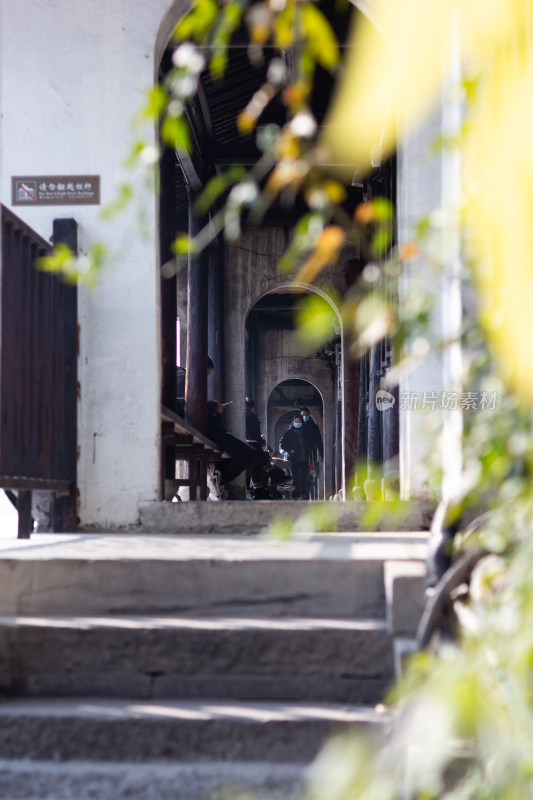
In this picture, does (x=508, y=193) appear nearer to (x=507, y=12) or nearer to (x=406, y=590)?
(x=507, y=12)

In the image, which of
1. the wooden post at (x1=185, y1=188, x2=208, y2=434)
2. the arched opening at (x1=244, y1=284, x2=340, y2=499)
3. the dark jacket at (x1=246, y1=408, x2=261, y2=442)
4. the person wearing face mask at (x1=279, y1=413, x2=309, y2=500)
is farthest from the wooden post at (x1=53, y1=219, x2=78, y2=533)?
the arched opening at (x1=244, y1=284, x2=340, y2=499)

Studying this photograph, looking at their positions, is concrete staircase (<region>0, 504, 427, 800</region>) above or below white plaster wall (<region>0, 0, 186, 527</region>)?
below

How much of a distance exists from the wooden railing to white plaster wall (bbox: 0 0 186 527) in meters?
0.11

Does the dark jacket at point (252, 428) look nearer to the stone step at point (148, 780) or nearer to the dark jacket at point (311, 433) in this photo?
the dark jacket at point (311, 433)

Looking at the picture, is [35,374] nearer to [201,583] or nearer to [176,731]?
[201,583]

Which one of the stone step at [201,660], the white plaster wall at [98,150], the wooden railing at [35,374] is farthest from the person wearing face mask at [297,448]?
the stone step at [201,660]

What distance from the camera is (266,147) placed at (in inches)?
27.7

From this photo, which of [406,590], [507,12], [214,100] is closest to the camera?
[507,12]

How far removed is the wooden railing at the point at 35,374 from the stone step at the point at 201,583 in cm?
62

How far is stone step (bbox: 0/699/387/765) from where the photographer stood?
188 cm

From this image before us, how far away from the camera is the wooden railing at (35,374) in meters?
3.09

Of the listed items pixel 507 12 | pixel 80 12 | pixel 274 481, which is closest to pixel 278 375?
pixel 274 481

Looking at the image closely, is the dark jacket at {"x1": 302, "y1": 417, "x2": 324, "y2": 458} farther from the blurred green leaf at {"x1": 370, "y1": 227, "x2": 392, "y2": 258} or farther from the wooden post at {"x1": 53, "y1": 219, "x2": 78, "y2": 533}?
the blurred green leaf at {"x1": 370, "y1": 227, "x2": 392, "y2": 258}

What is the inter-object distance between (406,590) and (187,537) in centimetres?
141
